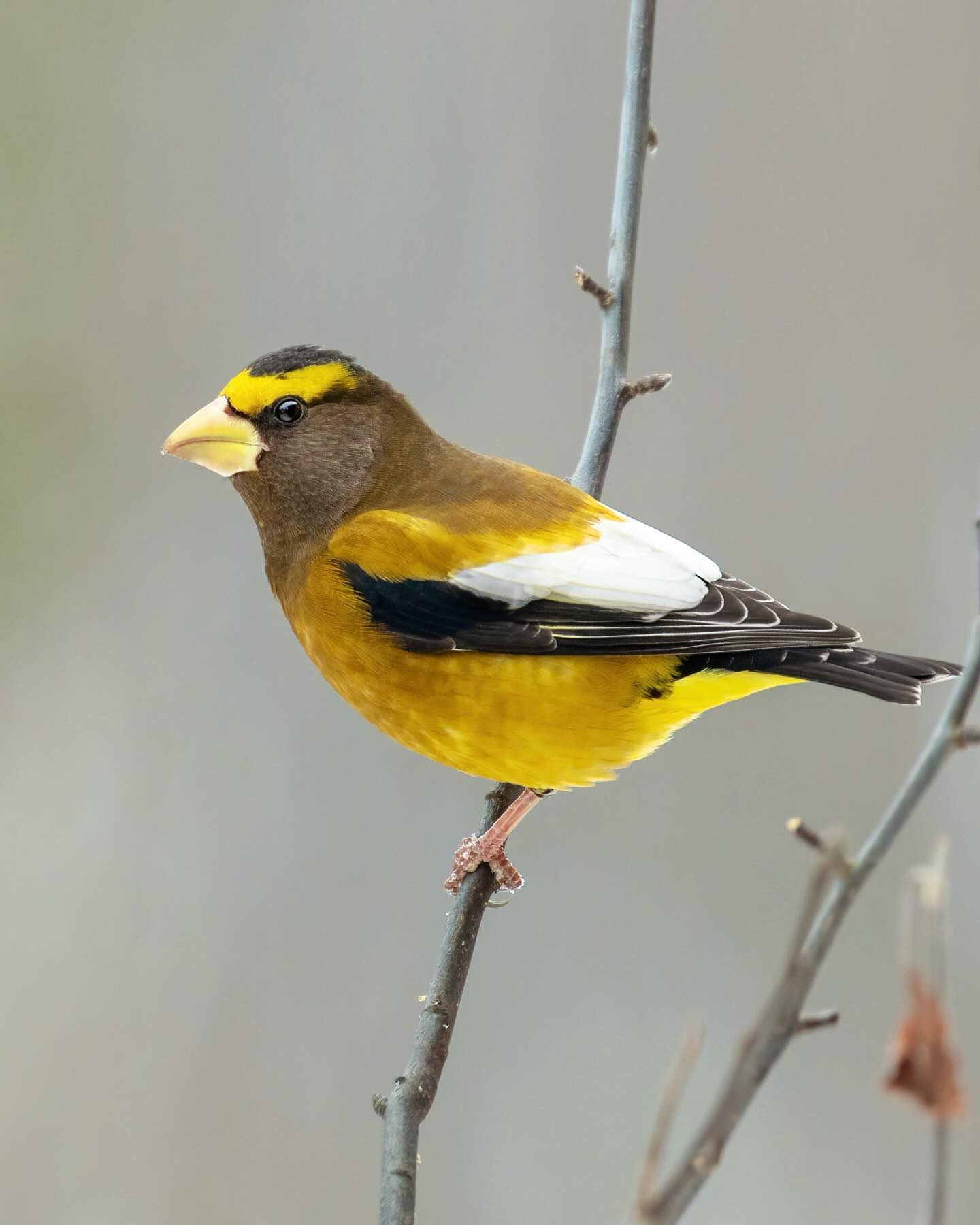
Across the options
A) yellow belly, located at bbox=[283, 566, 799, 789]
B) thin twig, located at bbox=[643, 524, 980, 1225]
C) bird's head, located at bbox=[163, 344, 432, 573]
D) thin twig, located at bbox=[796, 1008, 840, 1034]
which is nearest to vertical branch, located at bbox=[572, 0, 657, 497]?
bird's head, located at bbox=[163, 344, 432, 573]

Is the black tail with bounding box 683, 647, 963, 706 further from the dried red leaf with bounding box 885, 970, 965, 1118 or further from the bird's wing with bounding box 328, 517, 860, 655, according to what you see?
the dried red leaf with bounding box 885, 970, 965, 1118

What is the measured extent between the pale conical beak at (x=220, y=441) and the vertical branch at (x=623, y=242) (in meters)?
0.51

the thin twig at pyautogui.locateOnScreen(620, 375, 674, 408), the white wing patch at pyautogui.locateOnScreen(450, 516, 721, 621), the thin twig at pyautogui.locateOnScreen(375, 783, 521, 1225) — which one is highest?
the thin twig at pyautogui.locateOnScreen(620, 375, 674, 408)

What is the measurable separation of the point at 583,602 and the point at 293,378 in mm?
535

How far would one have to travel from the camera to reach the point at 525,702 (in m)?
1.77

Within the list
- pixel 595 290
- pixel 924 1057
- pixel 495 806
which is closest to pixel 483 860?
pixel 495 806

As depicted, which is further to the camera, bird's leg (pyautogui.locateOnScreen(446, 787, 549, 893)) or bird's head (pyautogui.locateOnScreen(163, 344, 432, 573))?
bird's leg (pyautogui.locateOnScreen(446, 787, 549, 893))

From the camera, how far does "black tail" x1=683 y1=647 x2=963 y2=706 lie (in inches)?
61.6

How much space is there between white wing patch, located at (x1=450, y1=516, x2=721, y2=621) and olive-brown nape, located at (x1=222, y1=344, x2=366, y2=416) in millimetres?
361

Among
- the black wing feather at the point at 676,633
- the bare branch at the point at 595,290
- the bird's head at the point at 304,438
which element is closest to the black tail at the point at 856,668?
the black wing feather at the point at 676,633

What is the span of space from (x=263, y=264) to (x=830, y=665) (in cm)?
243

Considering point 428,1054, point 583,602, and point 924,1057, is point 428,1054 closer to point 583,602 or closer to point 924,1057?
point 583,602

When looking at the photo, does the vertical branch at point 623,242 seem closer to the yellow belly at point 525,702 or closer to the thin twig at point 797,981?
the yellow belly at point 525,702

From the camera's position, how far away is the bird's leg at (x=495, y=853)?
2.01m
